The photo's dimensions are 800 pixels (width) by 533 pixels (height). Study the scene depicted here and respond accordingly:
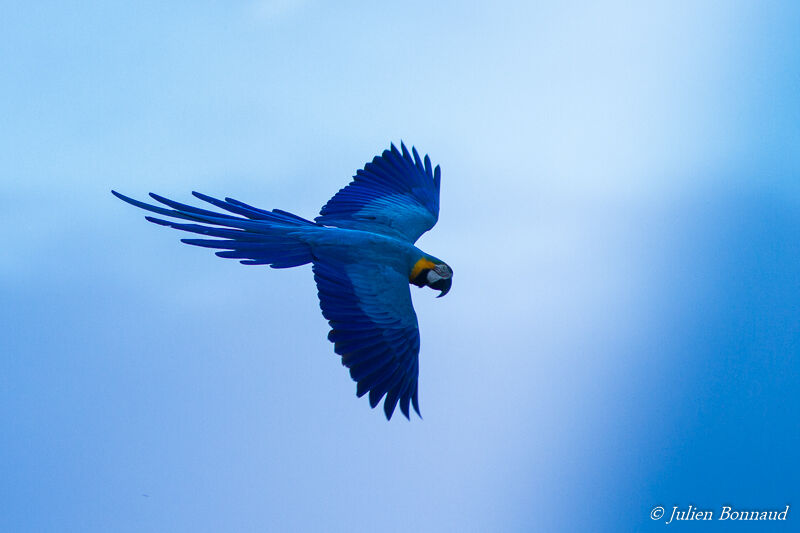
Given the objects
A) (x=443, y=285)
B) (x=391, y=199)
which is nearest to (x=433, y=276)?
(x=443, y=285)

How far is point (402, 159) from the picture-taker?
25.1ft

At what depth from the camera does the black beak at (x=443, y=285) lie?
606 cm

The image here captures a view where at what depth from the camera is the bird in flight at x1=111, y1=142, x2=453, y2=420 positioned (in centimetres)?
533

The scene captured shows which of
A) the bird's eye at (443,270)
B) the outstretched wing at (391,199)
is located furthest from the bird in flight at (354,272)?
the outstretched wing at (391,199)

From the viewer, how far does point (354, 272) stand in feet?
18.4

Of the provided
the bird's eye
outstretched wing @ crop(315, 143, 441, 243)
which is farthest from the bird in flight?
outstretched wing @ crop(315, 143, 441, 243)

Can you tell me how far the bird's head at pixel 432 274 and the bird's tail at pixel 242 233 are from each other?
0.77 metres

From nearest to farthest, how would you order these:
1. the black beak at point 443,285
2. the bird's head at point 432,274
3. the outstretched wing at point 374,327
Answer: the outstretched wing at point 374,327 < the bird's head at point 432,274 < the black beak at point 443,285

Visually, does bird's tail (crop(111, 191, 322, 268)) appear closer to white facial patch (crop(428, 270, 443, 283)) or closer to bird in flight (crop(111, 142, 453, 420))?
bird in flight (crop(111, 142, 453, 420))

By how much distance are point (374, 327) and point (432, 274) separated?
0.76m

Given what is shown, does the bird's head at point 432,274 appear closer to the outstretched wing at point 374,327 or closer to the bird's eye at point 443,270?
the bird's eye at point 443,270

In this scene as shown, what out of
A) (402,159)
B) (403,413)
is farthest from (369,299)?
(402,159)

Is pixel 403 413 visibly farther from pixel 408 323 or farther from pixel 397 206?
pixel 397 206

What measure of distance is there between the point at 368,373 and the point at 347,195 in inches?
84.8
